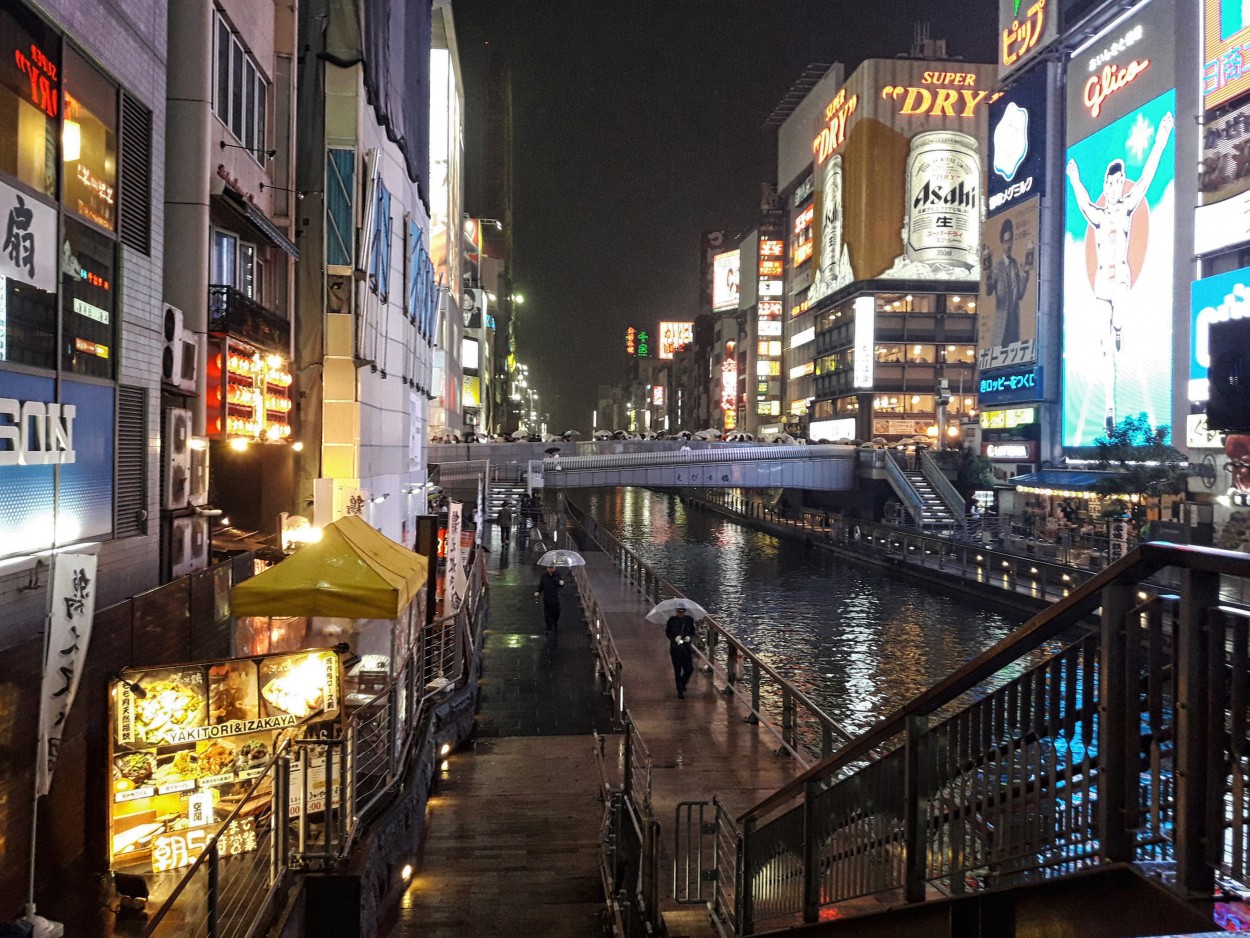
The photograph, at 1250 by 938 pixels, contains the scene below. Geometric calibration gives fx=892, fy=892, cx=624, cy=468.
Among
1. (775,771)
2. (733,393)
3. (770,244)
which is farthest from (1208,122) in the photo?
(733,393)

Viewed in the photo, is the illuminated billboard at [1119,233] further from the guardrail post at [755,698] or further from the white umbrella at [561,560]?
the guardrail post at [755,698]

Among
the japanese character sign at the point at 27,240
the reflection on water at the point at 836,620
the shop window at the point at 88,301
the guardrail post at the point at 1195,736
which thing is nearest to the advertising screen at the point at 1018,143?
the reflection on water at the point at 836,620

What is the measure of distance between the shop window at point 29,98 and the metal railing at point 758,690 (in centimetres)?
939

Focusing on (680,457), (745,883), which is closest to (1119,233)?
(680,457)

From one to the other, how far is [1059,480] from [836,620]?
95.0 feet

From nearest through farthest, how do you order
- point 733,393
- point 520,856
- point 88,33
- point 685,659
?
point 88,33 < point 520,856 < point 685,659 < point 733,393

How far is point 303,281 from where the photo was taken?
18.7 meters

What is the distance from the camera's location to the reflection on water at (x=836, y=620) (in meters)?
22.8

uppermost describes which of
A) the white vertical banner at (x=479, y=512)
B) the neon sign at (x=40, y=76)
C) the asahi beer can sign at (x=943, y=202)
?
the asahi beer can sign at (x=943, y=202)

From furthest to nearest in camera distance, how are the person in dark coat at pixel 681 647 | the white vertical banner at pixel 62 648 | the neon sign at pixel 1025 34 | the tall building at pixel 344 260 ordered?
the neon sign at pixel 1025 34 < the tall building at pixel 344 260 < the person in dark coat at pixel 681 647 < the white vertical banner at pixel 62 648

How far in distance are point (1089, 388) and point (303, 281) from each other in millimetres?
47629

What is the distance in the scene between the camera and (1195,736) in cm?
281

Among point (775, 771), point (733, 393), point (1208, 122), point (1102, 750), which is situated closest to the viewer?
point (1102, 750)

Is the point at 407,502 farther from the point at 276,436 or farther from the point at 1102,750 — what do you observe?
the point at 1102,750
